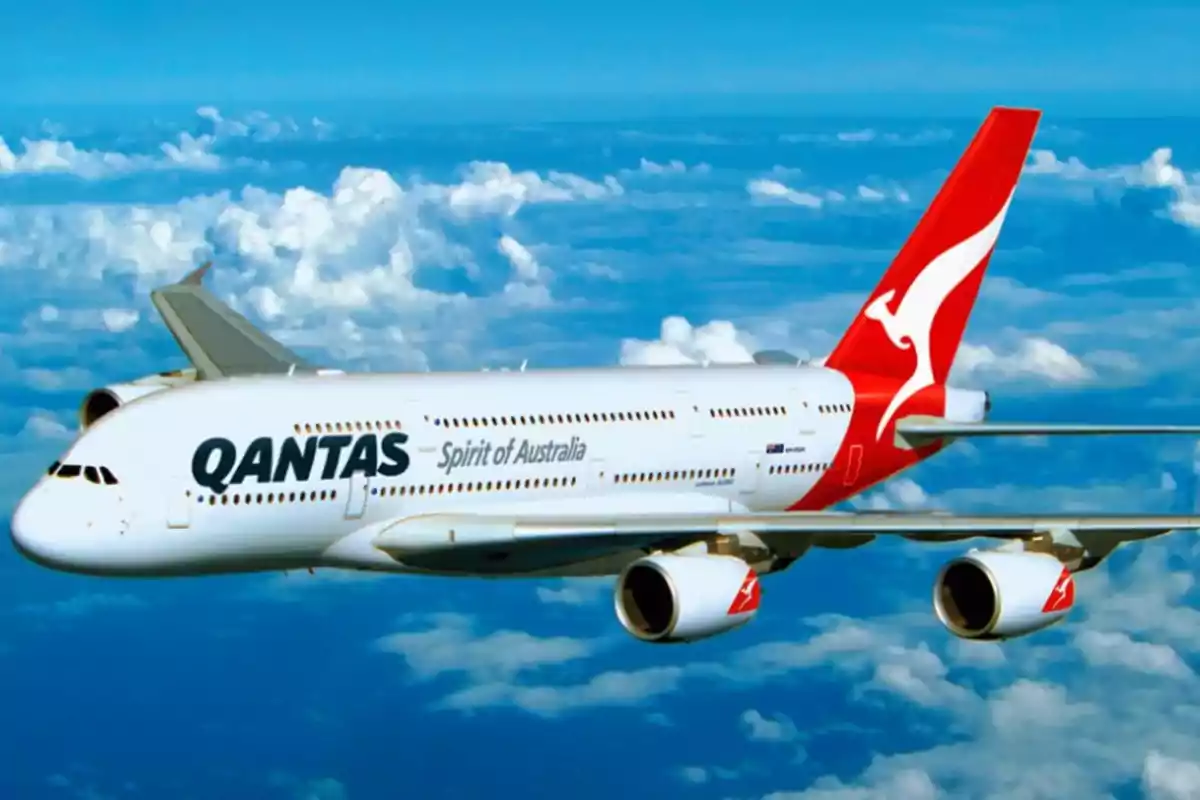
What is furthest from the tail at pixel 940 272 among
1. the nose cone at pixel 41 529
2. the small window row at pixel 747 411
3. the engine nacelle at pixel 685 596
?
the nose cone at pixel 41 529

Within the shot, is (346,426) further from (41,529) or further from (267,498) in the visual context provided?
(41,529)

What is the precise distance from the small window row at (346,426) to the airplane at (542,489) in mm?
32

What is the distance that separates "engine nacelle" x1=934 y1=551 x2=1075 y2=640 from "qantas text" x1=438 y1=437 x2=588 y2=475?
5.93 metres

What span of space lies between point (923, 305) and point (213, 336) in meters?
13.2

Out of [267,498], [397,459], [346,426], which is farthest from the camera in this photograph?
[397,459]

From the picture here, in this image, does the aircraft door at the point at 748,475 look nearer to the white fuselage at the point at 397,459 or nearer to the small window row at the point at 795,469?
the white fuselage at the point at 397,459

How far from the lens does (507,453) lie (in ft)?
112

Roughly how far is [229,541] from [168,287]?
1387 cm

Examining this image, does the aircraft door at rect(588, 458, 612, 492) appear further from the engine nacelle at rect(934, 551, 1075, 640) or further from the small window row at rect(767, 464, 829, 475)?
the engine nacelle at rect(934, 551, 1075, 640)

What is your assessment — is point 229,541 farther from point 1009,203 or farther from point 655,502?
point 1009,203

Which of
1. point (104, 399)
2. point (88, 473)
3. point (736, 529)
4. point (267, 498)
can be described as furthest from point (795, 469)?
point (88, 473)

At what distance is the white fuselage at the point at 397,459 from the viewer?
3091cm

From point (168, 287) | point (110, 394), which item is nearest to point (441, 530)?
point (110, 394)

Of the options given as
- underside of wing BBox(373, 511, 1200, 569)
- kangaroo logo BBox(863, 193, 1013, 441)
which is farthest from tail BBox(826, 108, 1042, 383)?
underside of wing BBox(373, 511, 1200, 569)
